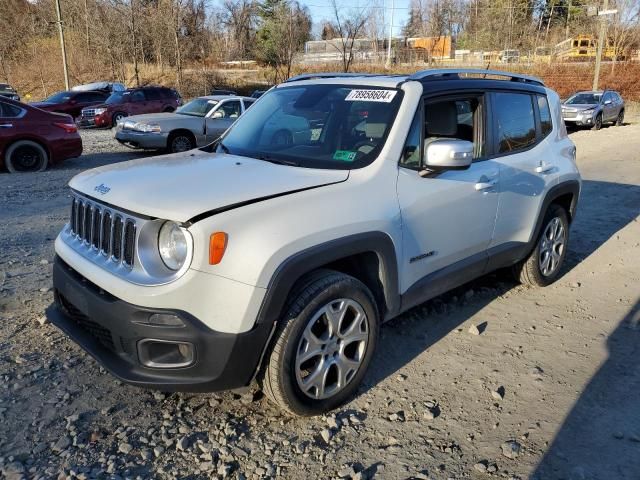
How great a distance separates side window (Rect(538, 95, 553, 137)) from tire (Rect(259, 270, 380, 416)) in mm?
2727

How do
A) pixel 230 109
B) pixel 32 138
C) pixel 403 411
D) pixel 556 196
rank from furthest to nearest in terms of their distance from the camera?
pixel 230 109 < pixel 32 138 < pixel 556 196 < pixel 403 411

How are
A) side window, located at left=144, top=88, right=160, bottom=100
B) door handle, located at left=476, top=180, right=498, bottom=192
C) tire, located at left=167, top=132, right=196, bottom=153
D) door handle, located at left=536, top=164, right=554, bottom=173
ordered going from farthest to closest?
side window, located at left=144, top=88, right=160, bottom=100 < tire, located at left=167, top=132, right=196, bottom=153 < door handle, located at left=536, top=164, right=554, bottom=173 < door handle, located at left=476, top=180, right=498, bottom=192

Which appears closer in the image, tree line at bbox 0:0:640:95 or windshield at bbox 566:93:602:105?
windshield at bbox 566:93:602:105

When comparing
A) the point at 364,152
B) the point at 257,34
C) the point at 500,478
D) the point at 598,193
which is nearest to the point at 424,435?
the point at 500,478

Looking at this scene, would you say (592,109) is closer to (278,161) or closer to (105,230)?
(278,161)

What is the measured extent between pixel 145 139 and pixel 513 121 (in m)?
10.0

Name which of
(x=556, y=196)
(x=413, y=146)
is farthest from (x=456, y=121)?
(x=556, y=196)

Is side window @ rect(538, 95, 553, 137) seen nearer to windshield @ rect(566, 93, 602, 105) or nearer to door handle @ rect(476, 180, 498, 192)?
door handle @ rect(476, 180, 498, 192)

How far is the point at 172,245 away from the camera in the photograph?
105 inches

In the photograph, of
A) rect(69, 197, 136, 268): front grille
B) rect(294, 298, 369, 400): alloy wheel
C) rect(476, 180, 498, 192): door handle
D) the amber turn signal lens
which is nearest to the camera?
the amber turn signal lens

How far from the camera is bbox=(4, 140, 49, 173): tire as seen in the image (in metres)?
10.3

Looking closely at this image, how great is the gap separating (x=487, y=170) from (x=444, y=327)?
123cm

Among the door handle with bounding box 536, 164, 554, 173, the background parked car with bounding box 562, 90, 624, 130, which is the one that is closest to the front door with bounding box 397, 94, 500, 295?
the door handle with bounding box 536, 164, 554, 173

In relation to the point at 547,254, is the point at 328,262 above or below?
above
